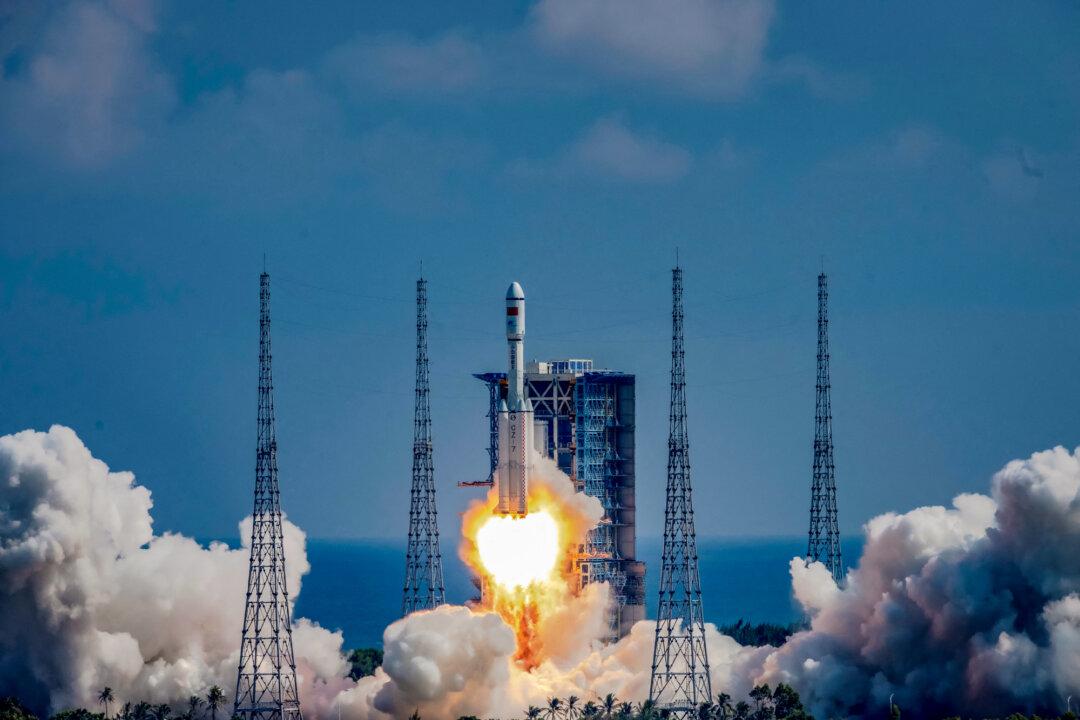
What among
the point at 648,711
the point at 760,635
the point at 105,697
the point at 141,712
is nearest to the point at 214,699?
the point at 141,712

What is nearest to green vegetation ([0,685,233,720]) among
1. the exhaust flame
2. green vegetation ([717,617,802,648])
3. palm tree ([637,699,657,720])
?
the exhaust flame

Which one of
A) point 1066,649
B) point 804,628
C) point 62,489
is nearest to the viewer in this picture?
point 1066,649

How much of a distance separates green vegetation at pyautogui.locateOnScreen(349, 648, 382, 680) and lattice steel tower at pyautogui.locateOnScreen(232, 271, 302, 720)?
1479 cm

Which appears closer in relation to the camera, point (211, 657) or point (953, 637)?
point (953, 637)

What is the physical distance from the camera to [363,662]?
108m

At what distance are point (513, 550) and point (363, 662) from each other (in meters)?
21.3

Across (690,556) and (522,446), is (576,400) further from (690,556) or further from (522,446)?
(690,556)

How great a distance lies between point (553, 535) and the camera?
299 ft

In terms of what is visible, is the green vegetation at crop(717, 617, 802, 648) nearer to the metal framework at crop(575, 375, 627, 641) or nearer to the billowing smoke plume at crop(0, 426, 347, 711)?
the metal framework at crop(575, 375, 627, 641)

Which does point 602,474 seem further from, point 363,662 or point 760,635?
point 760,635

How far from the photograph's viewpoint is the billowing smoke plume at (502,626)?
265ft

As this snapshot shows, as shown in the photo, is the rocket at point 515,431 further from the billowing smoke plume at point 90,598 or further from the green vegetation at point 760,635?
the green vegetation at point 760,635

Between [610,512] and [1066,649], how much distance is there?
28.3 meters

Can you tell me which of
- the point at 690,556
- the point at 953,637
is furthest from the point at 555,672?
the point at 953,637
